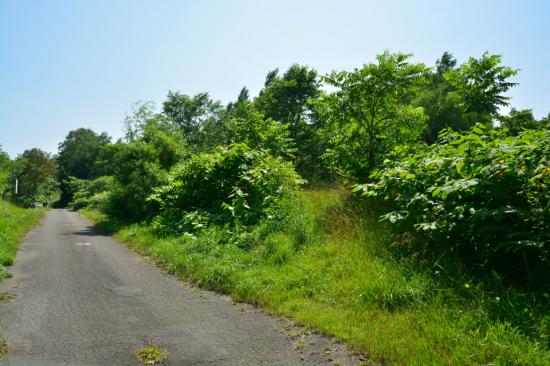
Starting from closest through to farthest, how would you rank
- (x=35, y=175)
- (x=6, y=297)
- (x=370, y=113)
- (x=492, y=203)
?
(x=492, y=203) < (x=6, y=297) < (x=370, y=113) < (x=35, y=175)

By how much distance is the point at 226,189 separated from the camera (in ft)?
42.1

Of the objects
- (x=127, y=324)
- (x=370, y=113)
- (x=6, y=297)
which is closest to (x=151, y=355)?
(x=127, y=324)

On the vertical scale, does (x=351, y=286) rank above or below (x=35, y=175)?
below

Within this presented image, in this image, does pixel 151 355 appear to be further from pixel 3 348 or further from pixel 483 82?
pixel 483 82

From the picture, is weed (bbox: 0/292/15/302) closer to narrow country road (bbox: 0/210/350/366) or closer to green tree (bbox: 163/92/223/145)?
narrow country road (bbox: 0/210/350/366)

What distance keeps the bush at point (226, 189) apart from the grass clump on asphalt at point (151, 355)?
228 inches

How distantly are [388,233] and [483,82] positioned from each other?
22.5m

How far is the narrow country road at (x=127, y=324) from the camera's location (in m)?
4.15

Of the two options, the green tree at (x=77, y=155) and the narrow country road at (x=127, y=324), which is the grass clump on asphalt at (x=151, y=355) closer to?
the narrow country road at (x=127, y=324)

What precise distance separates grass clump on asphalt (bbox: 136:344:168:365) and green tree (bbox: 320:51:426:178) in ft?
21.4

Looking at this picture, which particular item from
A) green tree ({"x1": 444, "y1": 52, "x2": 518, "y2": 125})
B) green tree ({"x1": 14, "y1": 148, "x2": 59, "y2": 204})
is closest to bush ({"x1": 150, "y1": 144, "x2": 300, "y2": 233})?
green tree ({"x1": 444, "y1": 52, "x2": 518, "y2": 125})

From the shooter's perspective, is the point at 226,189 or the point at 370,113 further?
the point at 226,189

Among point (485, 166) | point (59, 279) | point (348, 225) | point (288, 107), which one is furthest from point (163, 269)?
point (288, 107)

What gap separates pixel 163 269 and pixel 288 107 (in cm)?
2537
